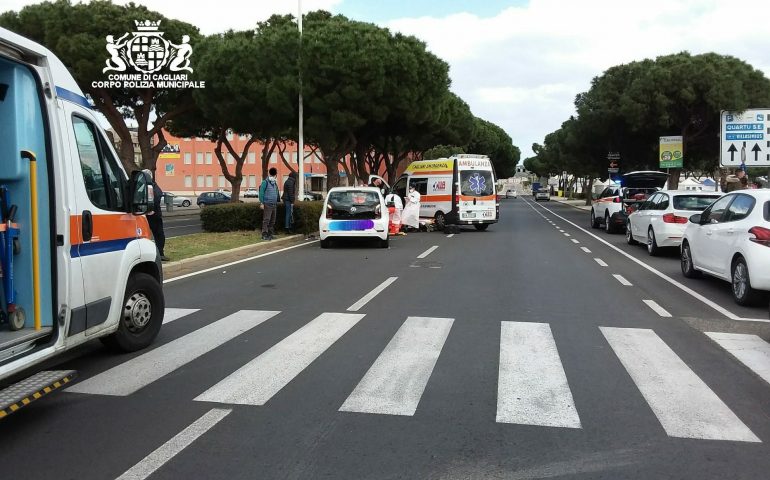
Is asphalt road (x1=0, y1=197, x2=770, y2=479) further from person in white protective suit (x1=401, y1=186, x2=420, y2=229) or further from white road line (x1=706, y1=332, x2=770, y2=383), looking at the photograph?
person in white protective suit (x1=401, y1=186, x2=420, y2=229)

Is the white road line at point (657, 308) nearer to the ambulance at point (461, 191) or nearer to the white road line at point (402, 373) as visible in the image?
the white road line at point (402, 373)

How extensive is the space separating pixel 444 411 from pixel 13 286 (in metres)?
3.15

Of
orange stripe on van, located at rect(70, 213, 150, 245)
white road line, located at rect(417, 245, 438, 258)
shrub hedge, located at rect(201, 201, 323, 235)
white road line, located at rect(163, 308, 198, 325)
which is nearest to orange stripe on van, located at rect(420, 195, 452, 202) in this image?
shrub hedge, located at rect(201, 201, 323, 235)

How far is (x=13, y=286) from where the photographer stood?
14.9ft

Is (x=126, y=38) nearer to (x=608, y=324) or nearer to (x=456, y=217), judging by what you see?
(x=456, y=217)

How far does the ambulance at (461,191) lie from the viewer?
2267cm

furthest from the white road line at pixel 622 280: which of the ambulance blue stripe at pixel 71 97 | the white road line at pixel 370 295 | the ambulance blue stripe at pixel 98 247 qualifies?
the ambulance blue stripe at pixel 71 97

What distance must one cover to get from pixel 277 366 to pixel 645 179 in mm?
21748

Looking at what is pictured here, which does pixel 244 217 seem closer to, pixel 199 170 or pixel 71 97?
pixel 71 97

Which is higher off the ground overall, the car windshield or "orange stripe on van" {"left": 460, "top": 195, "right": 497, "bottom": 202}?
the car windshield

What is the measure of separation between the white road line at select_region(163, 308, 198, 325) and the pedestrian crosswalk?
70 cm

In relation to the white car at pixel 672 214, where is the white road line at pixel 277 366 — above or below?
→ below

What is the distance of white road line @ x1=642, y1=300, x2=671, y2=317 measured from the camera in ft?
25.9

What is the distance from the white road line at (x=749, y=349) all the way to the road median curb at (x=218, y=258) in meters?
8.60
